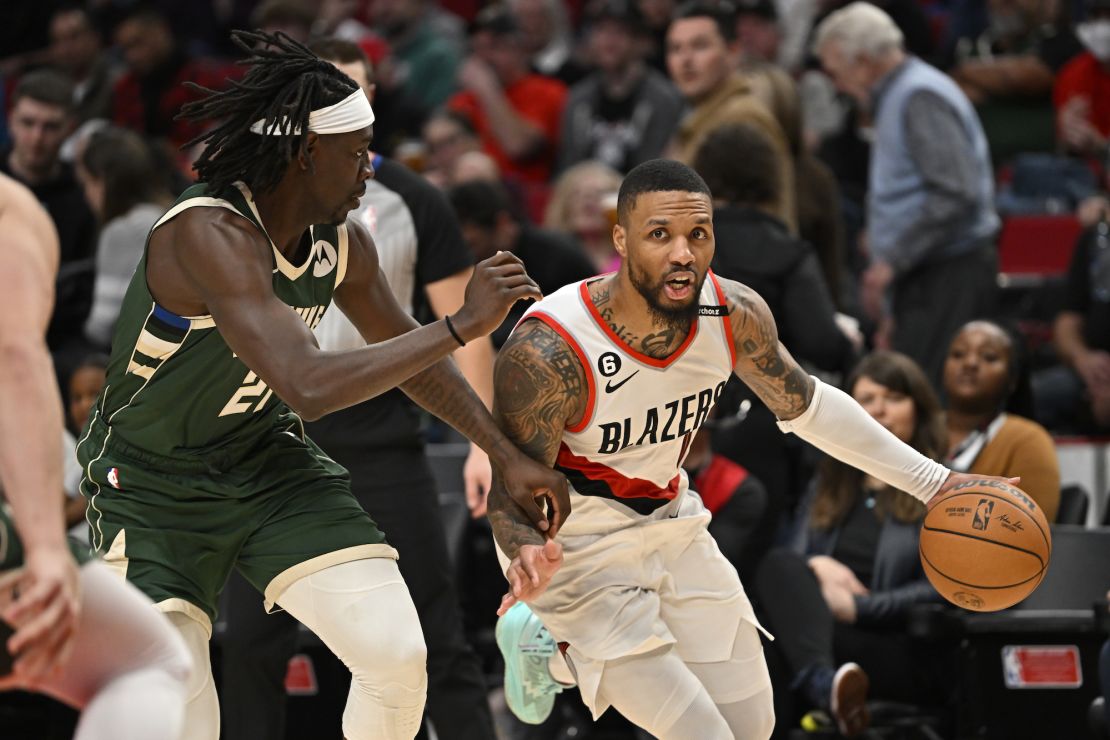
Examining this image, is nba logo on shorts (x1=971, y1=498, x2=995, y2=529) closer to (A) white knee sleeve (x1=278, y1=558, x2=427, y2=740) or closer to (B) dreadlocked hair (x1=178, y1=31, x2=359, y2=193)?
(A) white knee sleeve (x1=278, y1=558, x2=427, y2=740)

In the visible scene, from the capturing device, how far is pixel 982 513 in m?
4.64

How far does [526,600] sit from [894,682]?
90.8 inches

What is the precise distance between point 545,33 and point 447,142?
90.7 inches

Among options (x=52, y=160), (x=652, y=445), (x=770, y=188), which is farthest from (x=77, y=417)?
(x=652, y=445)

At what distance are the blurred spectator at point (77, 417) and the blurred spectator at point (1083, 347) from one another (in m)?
4.32

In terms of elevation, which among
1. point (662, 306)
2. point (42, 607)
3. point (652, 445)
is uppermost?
point (42, 607)

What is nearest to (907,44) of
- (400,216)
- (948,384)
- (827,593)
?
(948,384)

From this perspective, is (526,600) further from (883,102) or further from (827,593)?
(883,102)

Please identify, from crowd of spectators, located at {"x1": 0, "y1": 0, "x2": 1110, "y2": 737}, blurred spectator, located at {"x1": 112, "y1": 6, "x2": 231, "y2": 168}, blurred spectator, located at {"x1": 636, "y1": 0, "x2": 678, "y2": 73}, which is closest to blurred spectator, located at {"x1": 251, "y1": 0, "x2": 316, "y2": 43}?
crowd of spectators, located at {"x1": 0, "y1": 0, "x2": 1110, "y2": 737}

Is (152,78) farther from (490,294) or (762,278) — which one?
(490,294)

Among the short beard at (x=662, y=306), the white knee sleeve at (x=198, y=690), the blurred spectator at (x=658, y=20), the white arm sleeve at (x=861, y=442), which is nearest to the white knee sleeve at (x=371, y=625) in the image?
the white knee sleeve at (x=198, y=690)

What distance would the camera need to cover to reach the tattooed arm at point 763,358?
15.3 ft

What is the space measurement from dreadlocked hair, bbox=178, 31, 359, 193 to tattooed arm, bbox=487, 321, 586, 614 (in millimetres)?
787

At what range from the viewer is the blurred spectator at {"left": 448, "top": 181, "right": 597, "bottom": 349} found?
7293 mm
